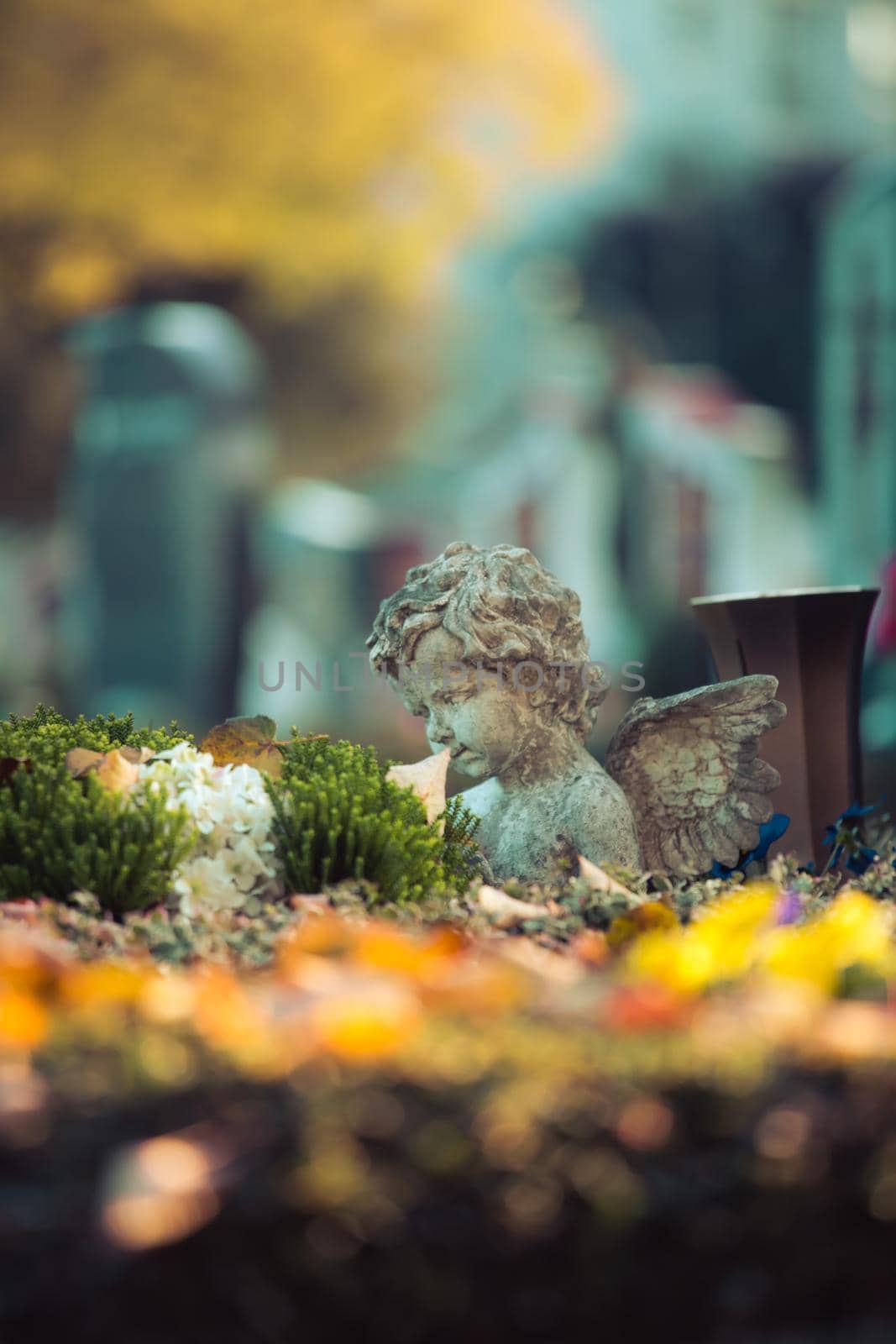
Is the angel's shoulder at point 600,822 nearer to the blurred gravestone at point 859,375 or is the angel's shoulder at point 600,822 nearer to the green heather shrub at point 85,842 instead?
the green heather shrub at point 85,842

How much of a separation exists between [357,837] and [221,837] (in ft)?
0.65

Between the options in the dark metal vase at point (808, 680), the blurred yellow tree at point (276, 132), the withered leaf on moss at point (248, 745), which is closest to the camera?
the withered leaf on moss at point (248, 745)

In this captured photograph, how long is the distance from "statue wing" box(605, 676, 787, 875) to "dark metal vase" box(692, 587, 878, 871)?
0.29 meters

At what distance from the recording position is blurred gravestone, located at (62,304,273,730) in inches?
300

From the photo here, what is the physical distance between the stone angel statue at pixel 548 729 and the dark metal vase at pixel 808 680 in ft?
0.94

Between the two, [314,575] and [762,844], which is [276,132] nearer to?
[314,575]

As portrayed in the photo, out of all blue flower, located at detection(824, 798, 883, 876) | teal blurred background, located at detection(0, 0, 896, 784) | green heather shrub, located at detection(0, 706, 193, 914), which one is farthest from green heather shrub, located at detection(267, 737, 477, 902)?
teal blurred background, located at detection(0, 0, 896, 784)

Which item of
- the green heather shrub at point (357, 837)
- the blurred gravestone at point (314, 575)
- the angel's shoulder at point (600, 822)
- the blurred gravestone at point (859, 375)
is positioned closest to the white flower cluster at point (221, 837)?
the green heather shrub at point (357, 837)

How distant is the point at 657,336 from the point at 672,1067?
23.7 feet

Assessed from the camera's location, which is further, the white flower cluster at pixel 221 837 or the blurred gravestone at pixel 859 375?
the blurred gravestone at pixel 859 375

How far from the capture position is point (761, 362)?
783 centimetres

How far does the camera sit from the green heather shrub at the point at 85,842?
1777mm

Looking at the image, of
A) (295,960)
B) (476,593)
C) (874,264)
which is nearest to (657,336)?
(874,264)

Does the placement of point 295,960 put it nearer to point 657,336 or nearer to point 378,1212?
point 378,1212
